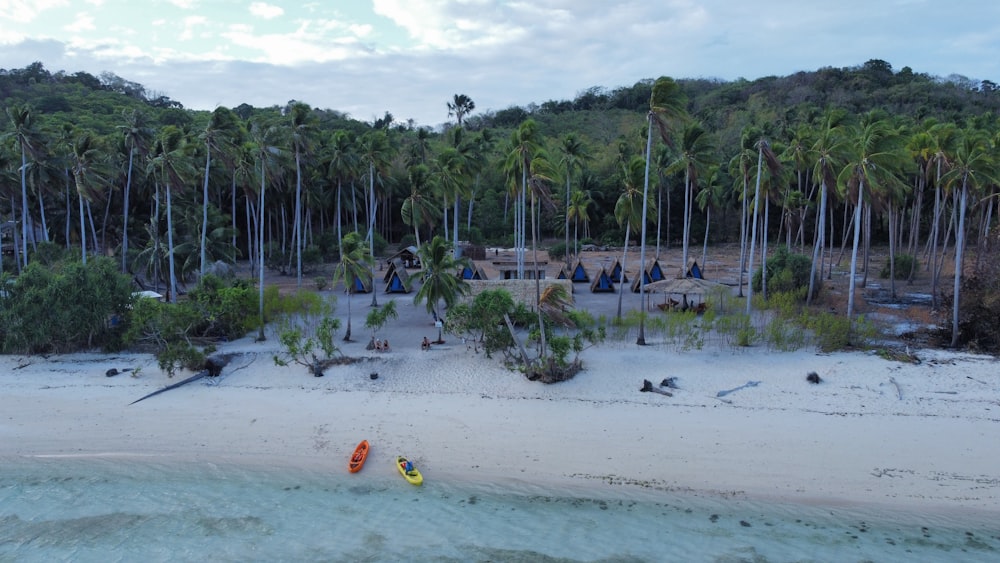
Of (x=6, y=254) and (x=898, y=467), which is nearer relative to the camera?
(x=898, y=467)

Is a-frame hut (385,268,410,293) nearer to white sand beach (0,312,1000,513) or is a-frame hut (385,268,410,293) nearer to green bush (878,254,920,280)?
white sand beach (0,312,1000,513)

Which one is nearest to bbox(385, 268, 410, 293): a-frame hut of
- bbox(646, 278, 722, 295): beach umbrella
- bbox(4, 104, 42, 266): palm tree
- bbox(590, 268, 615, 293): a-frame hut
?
bbox(590, 268, 615, 293): a-frame hut

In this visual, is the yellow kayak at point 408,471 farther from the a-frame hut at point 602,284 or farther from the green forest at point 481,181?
the a-frame hut at point 602,284

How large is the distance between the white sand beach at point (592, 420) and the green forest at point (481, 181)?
5.28 m

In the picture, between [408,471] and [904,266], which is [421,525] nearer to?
[408,471]

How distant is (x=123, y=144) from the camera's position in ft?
108

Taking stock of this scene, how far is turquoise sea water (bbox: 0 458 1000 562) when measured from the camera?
442 inches

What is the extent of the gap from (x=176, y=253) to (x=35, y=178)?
7.08 m

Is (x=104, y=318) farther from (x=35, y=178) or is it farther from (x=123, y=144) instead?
(x=123, y=144)

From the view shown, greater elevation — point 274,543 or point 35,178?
point 35,178

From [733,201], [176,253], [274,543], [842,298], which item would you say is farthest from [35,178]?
[733,201]

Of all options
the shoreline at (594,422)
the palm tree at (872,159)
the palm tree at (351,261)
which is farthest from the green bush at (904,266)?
the palm tree at (351,261)

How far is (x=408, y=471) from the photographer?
1343cm

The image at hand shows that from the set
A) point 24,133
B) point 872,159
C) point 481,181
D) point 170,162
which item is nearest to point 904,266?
point 872,159
